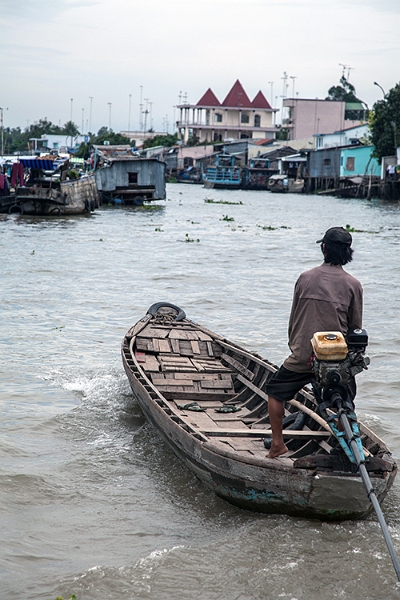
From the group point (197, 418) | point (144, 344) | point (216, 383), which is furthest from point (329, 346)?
point (144, 344)

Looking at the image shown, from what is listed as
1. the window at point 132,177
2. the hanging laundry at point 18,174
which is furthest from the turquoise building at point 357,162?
the hanging laundry at point 18,174

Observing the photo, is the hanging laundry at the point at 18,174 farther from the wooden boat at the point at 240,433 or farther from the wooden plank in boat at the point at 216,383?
the wooden plank in boat at the point at 216,383

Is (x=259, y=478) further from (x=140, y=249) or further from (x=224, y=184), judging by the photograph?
(x=224, y=184)

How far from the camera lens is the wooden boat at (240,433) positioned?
4.72 m

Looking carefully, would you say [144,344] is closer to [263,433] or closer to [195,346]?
[195,346]

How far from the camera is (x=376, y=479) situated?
459cm

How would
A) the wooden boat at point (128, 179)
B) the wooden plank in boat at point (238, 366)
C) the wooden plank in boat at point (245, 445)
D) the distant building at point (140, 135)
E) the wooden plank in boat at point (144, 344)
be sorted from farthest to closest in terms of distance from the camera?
the distant building at point (140, 135) → the wooden boat at point (128, 179) → the wooden plank in boat at point (144, 344) → the wooden plank in boat at point (238, 366) → the wooden plank in boat at point (245, 445)

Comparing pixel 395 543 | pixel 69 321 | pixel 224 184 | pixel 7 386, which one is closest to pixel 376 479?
pixel 395 543

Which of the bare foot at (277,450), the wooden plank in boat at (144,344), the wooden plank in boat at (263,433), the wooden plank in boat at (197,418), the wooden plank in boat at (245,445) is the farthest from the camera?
the wooden plank in boat at (144,344)

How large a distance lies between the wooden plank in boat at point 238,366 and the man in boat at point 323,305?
251 cm

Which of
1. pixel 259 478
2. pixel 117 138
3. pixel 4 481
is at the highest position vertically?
pixel 117 138

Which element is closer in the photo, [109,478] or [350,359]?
[350,359]

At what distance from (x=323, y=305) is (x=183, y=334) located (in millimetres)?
4425

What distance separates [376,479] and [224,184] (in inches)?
2480
